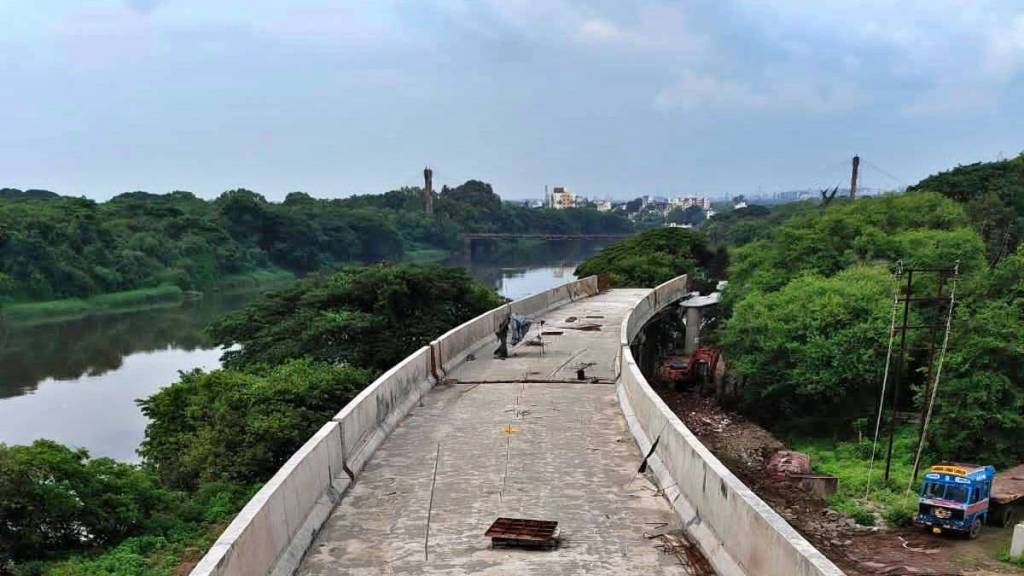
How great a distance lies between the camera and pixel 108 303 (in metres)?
58.9

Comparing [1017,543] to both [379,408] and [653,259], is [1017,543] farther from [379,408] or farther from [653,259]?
[653,259]

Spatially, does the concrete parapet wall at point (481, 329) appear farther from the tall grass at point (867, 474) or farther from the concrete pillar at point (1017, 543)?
the concrete pillar at point (1017, 543)

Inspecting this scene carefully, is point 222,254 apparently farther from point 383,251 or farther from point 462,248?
point 462,248

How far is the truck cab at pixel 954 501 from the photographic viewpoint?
16453 millimetres

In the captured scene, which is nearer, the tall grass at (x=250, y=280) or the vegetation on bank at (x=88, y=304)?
the vegetation on bank at (x=88, y=304)

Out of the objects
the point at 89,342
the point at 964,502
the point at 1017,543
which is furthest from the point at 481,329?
the point at 89,342

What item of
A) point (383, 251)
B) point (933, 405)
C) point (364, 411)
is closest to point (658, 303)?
point (933, 405)

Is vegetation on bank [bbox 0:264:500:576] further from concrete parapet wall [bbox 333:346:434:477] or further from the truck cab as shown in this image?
the truck cab

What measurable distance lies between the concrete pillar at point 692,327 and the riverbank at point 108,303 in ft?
131

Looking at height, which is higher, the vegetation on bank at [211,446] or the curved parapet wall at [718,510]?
the curved parapet wall at [718,510]

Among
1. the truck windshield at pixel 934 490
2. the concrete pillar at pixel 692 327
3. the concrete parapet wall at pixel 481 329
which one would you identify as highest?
the concrete parapet wall at pixel 481 329

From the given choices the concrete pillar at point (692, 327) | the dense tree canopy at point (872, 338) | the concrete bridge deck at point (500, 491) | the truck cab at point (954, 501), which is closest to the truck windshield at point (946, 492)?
the truck cab at point (954, 501)

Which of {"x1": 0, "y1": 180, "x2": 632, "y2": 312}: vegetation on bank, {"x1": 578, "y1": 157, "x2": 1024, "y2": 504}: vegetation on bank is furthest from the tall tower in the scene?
{"x1": 578, "y1": 157, "x2": 1024, "y2": 504}: vegetation on bank

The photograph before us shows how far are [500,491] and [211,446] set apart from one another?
24.5 feet
